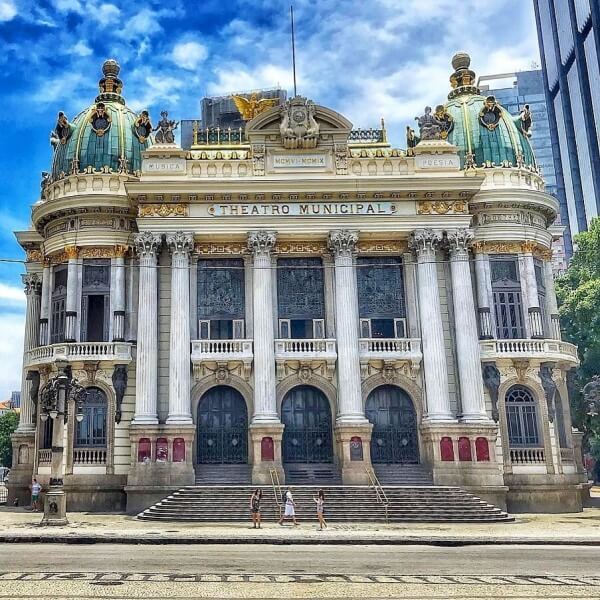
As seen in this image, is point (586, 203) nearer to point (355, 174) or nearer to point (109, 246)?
point (355, 174)

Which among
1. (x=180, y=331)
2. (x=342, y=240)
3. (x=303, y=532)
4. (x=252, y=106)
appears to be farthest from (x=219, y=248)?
(x=303, y=532)

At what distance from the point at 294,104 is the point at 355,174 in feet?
16.1

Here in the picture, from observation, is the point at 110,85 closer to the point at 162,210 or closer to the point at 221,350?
the point at 162,210

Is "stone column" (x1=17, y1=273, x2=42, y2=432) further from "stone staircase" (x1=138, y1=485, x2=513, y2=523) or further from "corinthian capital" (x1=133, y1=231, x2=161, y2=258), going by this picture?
"stone staircase" (x1=138, y1=485, x2=513, y2=523)

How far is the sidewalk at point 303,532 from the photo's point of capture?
71.5ft

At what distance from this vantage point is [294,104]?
3741cm

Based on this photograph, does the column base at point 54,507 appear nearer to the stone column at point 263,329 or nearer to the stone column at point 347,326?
the stone column at point 263,329

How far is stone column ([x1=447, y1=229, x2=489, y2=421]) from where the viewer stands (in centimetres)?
3478

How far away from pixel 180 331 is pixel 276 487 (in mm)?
9067

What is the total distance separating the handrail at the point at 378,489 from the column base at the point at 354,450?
0.57 ft

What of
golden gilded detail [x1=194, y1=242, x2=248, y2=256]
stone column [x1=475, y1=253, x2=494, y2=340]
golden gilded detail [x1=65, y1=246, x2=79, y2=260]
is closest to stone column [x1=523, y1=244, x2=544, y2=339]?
stone column [x1=475, y1=253, x2=494, y2=340]

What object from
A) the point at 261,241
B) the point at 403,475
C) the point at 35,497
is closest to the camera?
the point at 403,475

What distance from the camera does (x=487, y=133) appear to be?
40844mm

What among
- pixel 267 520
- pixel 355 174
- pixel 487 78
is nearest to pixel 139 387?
pixel 267 520
